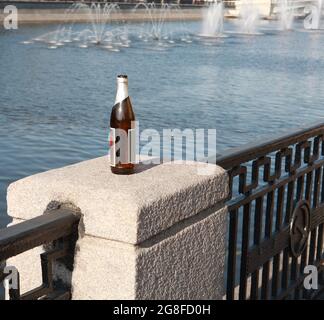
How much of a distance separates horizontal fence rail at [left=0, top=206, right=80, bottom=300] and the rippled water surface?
667cm

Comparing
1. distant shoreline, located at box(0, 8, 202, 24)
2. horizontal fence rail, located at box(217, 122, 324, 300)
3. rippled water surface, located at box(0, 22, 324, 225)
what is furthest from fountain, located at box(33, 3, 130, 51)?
horizontal fence rail, located at box(217, 122, 324, 300)

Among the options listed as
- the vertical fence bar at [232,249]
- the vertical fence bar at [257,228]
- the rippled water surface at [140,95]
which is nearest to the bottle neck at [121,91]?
the vertical fence bar at [232,249]

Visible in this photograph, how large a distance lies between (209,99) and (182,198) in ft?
52.3

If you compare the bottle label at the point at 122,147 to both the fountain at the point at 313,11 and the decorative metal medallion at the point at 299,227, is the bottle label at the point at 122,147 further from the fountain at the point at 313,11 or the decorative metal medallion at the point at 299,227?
the fountain at the point at 313,11

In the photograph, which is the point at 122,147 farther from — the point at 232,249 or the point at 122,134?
the point at 232,249

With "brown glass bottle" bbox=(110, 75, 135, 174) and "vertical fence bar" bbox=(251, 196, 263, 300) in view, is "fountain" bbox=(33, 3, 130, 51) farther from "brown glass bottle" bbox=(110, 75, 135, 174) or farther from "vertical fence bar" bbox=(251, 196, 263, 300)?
"brown glass bottle" bbox=(110, 75, 135, 174)

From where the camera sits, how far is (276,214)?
3.87m

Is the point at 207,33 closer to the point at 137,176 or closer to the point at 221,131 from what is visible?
the point at 221,131

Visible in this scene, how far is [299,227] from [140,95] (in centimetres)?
1495

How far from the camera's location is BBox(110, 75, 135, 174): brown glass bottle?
8.97 ft

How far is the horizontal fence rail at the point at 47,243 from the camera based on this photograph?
2172 millimetres

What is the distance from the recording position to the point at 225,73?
24875mm

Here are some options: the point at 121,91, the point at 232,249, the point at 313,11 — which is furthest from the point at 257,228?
the point at 313,11
